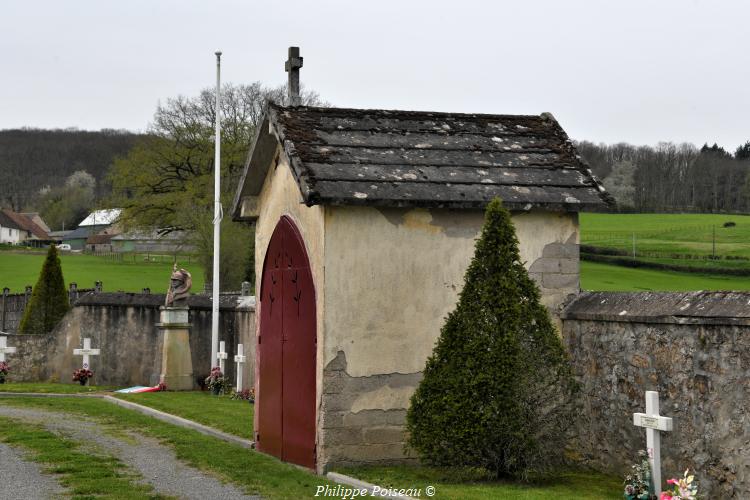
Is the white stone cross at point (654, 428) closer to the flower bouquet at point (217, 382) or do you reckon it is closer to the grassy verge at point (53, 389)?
the flower bouquet at point (217, 382)

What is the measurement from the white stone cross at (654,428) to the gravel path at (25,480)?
5446 mm

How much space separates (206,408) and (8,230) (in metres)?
119

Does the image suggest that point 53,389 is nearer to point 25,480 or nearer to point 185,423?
point 185,423

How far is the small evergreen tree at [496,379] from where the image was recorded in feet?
31.5

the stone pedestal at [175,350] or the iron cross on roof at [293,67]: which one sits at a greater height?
the iron cross on roof at [293,67]

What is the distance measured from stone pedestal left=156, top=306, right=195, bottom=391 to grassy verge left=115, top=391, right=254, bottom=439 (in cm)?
64

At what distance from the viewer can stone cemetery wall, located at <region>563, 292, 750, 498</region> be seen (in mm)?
8234

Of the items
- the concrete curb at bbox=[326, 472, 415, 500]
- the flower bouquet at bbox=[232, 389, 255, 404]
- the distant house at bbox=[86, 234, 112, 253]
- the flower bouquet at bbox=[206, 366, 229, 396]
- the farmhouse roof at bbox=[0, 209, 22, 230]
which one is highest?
the farmhouse roof at bbox=[0, 209, 22, 230]

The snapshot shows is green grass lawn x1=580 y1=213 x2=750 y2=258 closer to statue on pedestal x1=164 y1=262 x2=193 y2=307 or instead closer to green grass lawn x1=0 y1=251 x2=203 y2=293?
green grass lawn x1=0 y1=251 x2=203 y2=293

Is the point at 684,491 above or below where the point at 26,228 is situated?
below

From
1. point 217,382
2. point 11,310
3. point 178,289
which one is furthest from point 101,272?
point 217,382

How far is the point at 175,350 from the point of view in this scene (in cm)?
2405

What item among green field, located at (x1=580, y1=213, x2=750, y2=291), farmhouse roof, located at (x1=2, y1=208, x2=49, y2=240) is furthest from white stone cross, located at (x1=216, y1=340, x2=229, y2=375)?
farmhouse roof, located at (x1=2, y1=208, x2=49, y2=240)

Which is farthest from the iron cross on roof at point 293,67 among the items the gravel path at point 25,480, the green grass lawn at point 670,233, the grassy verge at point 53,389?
the green grass lawn at point 670,233
